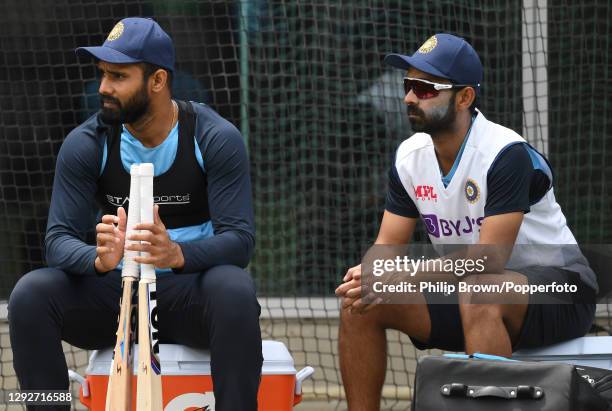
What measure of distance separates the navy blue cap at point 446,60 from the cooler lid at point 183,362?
106 centimetres

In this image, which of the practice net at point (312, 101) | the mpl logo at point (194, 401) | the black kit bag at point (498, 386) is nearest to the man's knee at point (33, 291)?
the mpl logo at point (194, 401)

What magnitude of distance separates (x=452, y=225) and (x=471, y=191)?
0.14m

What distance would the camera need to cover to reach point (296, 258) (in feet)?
21.2

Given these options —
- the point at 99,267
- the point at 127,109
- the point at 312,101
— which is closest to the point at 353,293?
the point at 99,267

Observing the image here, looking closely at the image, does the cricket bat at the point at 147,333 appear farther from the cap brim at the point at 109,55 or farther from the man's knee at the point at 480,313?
the man's knee at the point at 480,313

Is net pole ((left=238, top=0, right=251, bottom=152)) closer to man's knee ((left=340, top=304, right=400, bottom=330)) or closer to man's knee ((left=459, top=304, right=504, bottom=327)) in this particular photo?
man's knee ((left=340, top=304, right=400, bottom=330))

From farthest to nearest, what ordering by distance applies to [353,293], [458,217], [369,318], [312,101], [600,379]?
1. [312,101]
2. [458,217]
3. [369,318]
4. [353,293]
5. [600,379]

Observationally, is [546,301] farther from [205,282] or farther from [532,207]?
[205,282]

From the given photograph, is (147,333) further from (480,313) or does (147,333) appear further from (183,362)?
(480,313)

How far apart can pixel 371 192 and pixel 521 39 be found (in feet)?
3.71

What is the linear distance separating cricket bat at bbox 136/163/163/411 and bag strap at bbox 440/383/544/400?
785mm

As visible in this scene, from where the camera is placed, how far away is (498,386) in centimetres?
326

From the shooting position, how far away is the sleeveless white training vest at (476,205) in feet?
12.9

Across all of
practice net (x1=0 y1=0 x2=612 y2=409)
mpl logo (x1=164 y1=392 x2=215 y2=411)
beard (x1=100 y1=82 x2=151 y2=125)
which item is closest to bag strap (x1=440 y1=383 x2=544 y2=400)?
mpl logo (x1=164 y1=392 x2=215 y2=411)
